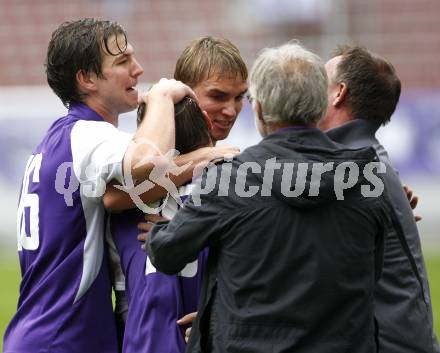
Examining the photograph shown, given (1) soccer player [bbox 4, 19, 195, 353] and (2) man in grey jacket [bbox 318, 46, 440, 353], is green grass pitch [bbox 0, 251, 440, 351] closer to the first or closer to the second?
(2) man in grey jacket [bbox 318, 46, 440, 353]

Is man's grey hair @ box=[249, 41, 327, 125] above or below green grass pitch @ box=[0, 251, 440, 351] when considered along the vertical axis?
above

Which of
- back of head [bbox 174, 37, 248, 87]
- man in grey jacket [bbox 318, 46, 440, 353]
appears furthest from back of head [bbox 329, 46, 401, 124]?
back of head [bbox 174, 37, 248, 87]

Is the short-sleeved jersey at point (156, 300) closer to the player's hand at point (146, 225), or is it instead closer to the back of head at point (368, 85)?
the player's hand at point (146, 225)

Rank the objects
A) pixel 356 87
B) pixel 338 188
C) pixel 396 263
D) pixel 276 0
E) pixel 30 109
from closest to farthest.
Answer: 1. pixel 338 188
2. pixel 396 263
3. pixel 356 87
4. pixel 30 109
5. pixel 276 0

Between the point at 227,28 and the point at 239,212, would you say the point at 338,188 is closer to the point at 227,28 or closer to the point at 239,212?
the point at 239,212

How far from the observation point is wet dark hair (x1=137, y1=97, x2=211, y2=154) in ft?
11.6

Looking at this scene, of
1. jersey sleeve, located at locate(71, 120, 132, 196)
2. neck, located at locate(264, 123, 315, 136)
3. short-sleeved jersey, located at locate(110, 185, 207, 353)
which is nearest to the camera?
neck, located at locate(264, 123, 315, 136)

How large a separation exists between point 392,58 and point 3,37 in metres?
6.21

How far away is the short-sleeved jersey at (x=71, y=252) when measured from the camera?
3.62 meters

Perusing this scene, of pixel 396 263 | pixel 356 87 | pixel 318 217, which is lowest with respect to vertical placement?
pixel 396 263

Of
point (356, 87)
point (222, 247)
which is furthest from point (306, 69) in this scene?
point (356, 87)

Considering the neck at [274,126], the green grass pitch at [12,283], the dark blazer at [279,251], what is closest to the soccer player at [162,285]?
the dark blazer at [279,251]

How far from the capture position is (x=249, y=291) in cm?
310

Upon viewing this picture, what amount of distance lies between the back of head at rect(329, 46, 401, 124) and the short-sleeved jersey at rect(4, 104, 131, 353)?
0.98 meters
